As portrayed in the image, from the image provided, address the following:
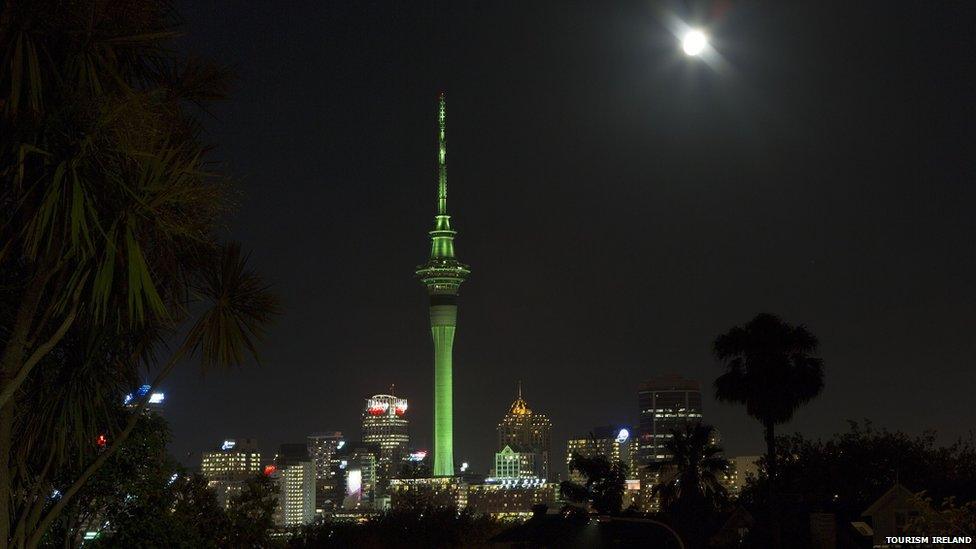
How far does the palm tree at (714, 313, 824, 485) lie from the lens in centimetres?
5150

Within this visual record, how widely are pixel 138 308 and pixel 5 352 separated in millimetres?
1831

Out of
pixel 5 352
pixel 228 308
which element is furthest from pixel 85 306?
pixel 228 308

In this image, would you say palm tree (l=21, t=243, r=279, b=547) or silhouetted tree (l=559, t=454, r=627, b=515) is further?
silhouetted tree (l=559, t=454, r=627, b=515)

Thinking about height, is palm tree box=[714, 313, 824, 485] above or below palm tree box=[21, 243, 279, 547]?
above

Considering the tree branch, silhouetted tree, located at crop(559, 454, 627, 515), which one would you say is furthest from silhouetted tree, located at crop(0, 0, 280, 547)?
silhouetted tree, located at crop(559, 454, 627, 515)

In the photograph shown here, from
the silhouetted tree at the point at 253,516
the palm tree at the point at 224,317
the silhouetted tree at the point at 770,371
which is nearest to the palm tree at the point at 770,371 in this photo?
the silhouetted tree at the point at 770,371

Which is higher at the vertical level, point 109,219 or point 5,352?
point 109,219

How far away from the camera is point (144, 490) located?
23062 mm

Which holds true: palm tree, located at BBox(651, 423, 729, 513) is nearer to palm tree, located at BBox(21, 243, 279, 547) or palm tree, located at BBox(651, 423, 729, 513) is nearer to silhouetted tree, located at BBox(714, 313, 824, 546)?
silhouetted tree, located at BBox(714, 313, 824, 546)

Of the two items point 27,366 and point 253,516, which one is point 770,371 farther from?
point 27,366

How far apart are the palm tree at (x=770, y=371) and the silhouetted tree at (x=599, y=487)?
1990 cm

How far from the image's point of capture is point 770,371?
51.5 metres

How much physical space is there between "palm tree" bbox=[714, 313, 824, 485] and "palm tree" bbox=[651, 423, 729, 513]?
6634 mm

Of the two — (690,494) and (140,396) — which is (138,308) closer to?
(140,396)
